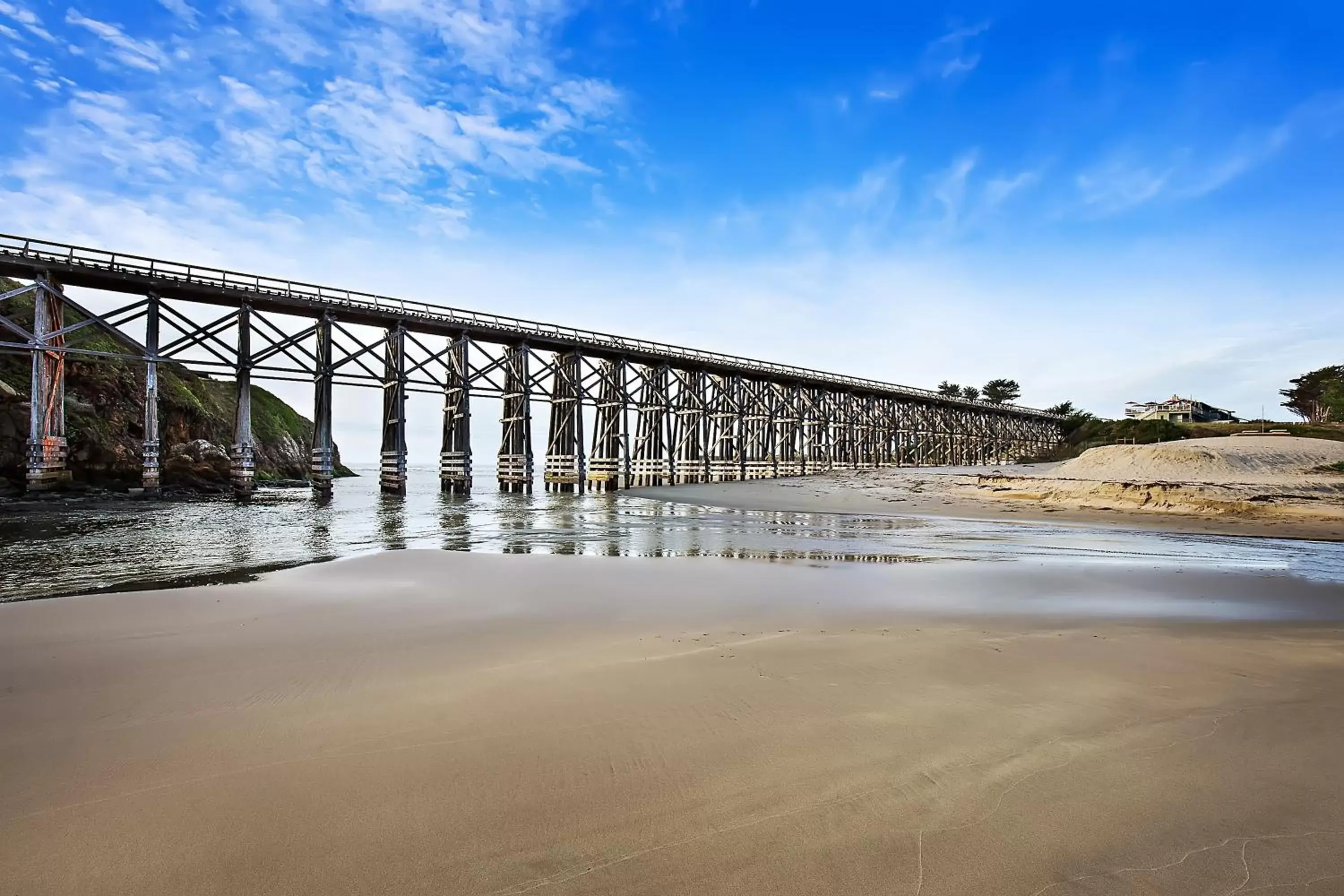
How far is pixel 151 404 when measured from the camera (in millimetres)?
21922

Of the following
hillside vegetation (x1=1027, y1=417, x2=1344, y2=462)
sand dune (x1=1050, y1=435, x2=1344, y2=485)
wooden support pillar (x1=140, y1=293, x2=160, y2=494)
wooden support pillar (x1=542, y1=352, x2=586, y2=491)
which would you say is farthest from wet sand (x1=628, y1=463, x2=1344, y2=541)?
wooden support pillar (x1=140, y1=293, x2=160, y2=494)

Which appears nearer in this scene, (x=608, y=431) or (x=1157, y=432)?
(x=608, y=431)

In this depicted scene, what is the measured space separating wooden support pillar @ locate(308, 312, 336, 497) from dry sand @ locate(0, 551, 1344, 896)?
20779 mm

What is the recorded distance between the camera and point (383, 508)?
18969mm

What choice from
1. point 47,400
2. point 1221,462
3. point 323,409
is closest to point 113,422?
point 47,400

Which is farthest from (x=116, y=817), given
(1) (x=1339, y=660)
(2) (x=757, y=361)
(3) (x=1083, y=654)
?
(2) (x=757, y=361)

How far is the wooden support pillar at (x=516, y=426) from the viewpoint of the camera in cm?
Result: 3009

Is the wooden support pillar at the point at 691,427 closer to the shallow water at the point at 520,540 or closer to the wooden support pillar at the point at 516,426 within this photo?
the wooden support pillar at the point at 516,426

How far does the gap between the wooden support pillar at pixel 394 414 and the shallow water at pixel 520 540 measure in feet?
26.9

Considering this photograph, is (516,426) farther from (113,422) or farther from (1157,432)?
(1157,432)

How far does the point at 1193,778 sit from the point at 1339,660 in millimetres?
2730

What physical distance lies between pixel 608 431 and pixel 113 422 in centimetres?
2209

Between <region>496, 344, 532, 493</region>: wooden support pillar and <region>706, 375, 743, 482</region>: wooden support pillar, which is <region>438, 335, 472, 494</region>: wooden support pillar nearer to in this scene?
<region>496, 344, 532, 493</region>: wooden support pillar

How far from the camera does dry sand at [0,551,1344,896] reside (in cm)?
176
